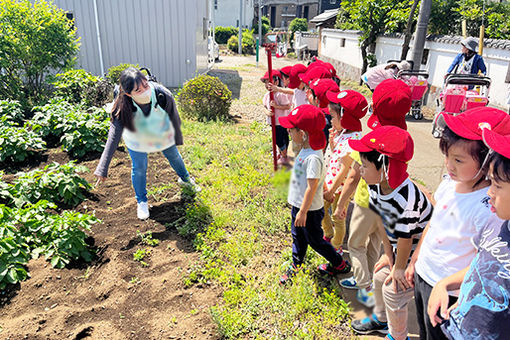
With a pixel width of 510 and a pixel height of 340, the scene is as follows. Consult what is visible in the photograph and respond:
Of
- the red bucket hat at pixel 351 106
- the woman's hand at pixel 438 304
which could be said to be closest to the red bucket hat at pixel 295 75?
the red bucket hat at pixel 351 106

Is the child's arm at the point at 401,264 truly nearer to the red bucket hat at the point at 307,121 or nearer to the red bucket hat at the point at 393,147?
the red bucket hat at the point at 393,147

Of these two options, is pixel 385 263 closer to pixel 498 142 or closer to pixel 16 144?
pixel 498 142

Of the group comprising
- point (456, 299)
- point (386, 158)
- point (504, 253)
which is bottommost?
point (456, 299)

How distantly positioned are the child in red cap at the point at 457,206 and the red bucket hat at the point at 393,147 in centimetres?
16

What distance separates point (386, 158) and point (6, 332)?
2749 mm

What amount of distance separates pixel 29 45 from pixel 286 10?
143ft

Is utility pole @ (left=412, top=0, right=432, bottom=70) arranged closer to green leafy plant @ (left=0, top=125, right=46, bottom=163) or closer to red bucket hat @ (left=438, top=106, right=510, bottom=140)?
green leafy plant @ (left=0, top=125, right=46, bottom=163)

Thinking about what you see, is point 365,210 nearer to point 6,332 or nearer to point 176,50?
point 6,332

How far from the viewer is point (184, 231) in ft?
12.2

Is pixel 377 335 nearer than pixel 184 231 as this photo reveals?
Yes

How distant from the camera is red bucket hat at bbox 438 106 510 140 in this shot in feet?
4.30

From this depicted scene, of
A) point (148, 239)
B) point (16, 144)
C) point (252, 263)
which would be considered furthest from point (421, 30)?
point (16, 144)

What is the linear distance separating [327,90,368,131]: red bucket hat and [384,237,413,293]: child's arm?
3.74ft

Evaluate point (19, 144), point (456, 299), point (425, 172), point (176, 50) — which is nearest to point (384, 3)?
point (176, 50)
